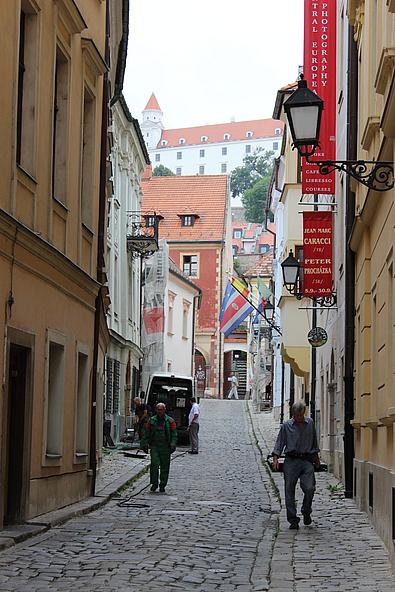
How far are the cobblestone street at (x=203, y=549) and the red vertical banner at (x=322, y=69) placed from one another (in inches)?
240

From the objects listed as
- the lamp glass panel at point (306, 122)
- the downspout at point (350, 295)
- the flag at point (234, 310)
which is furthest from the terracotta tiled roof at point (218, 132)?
the lamp glass panel at point (306, 122)

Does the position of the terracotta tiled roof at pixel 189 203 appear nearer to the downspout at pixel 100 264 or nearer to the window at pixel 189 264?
the window at pixel 189 264

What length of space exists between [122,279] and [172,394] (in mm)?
4700

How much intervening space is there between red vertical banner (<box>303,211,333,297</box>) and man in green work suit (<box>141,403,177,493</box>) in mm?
4932

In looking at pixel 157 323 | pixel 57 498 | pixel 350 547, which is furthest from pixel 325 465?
pixel 157 323

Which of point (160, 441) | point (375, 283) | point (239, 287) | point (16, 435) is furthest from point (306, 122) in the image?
point (239, 287)

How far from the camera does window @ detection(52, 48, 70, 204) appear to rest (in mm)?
16094

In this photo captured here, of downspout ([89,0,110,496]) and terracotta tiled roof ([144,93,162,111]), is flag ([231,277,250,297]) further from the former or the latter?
terracotta tiled roof ([144,93,162,111])

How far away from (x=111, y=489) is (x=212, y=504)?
→ 2.38 m

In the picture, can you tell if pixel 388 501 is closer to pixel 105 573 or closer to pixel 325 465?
pixel 105 573

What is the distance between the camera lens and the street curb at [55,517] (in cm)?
1238

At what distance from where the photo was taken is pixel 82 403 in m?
18.3

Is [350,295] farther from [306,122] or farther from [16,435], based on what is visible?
[306,122]

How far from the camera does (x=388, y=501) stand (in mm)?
11789
